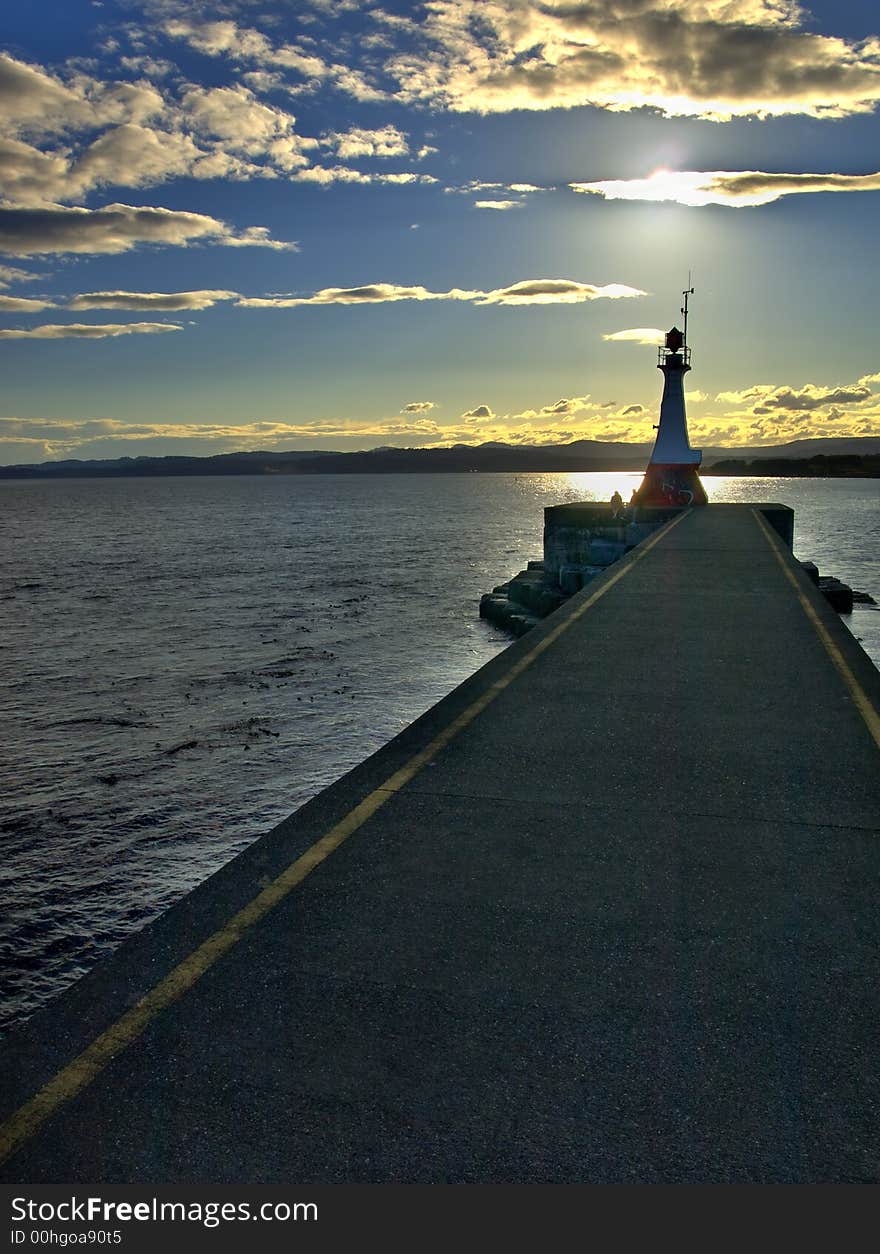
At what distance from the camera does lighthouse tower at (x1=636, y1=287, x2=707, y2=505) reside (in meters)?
43.1

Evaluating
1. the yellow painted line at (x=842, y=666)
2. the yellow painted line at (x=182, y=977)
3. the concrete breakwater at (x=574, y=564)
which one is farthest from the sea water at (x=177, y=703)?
the yellow painted line at (x=842, y=666)

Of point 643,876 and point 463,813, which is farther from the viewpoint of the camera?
point 463,813

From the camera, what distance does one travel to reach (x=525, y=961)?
4512mm

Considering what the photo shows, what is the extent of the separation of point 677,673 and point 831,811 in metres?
4.11

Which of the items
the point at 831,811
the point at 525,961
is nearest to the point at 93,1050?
the point at 525,961

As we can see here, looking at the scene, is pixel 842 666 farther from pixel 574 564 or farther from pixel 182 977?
pixel 574 564

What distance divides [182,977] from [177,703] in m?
15.2

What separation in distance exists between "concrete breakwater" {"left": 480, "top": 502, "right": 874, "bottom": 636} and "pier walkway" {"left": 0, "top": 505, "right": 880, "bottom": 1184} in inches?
752

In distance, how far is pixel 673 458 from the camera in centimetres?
4353

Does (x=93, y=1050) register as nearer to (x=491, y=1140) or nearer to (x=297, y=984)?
(x=297, y=984)

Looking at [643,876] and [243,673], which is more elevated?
[643,876]

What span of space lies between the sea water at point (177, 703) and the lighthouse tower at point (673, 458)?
305 inches

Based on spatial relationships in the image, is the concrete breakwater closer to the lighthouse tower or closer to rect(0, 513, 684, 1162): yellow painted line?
the lighthouse tower

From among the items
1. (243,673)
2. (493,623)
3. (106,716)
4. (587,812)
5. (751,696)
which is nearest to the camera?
(587,812)
